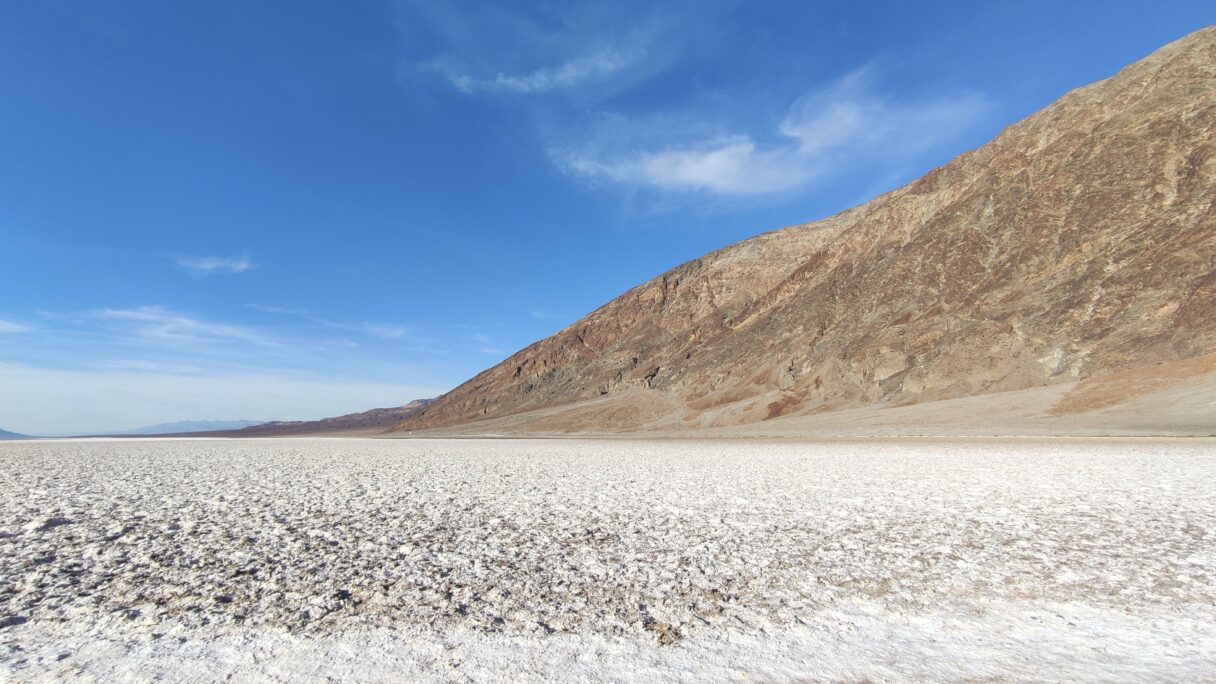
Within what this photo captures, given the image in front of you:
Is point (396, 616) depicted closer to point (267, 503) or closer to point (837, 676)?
point (837, 676)

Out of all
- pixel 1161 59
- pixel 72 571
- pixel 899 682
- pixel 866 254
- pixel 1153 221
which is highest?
pixel 1161 59

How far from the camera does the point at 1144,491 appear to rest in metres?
8.73

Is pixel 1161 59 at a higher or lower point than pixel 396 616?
higher

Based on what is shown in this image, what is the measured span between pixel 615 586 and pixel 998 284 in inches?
1849

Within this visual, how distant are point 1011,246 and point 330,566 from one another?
51227 mm

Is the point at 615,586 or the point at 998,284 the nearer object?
the point at 615,586

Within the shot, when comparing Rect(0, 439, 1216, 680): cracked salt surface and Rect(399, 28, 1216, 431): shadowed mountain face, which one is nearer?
Rect(0, 439, 1216, 680): cracked salt surface

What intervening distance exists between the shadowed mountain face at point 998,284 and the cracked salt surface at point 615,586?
32.5 meters

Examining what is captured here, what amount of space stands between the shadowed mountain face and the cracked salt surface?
107 ft

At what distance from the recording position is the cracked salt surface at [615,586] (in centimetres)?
316

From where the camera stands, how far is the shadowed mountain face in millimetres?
34625

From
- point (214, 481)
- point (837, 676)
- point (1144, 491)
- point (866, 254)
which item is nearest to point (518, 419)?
point (866, 254)

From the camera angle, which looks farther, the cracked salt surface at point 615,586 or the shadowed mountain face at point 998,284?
the shadowed mountain face at point 998,284

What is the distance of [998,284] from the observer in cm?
4181
